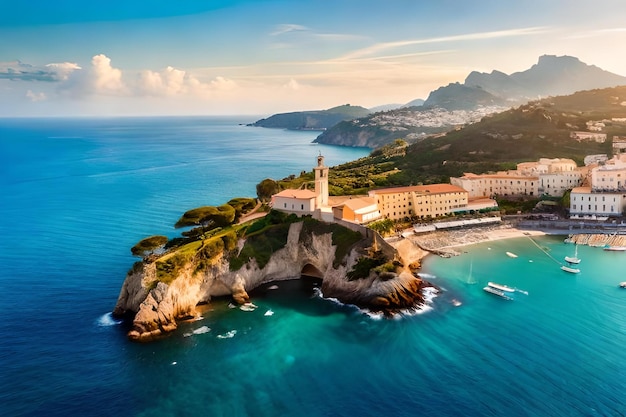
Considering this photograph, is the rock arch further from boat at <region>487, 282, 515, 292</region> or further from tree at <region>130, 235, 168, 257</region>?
boat at <region>487, 282, 515, 292</region>

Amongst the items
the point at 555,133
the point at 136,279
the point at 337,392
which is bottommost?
the point at 337,392

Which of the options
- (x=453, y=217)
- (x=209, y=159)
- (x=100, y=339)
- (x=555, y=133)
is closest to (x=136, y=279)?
(x=100, y=339)

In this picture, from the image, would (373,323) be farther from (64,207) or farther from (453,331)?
(64,207)

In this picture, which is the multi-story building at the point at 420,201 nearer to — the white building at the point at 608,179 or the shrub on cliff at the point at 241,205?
the shrub on cliff at the point at 241,205

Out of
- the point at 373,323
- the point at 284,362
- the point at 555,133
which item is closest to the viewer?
the point at 284,362

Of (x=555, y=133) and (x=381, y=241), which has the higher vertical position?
(x=555, y=133)

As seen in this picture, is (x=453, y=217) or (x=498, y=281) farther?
(x=453, y=217)

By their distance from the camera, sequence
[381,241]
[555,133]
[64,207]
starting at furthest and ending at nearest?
[555,133]
[64,207]
[381,241]

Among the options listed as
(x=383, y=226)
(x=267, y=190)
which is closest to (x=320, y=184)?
(x=383, y=226)
